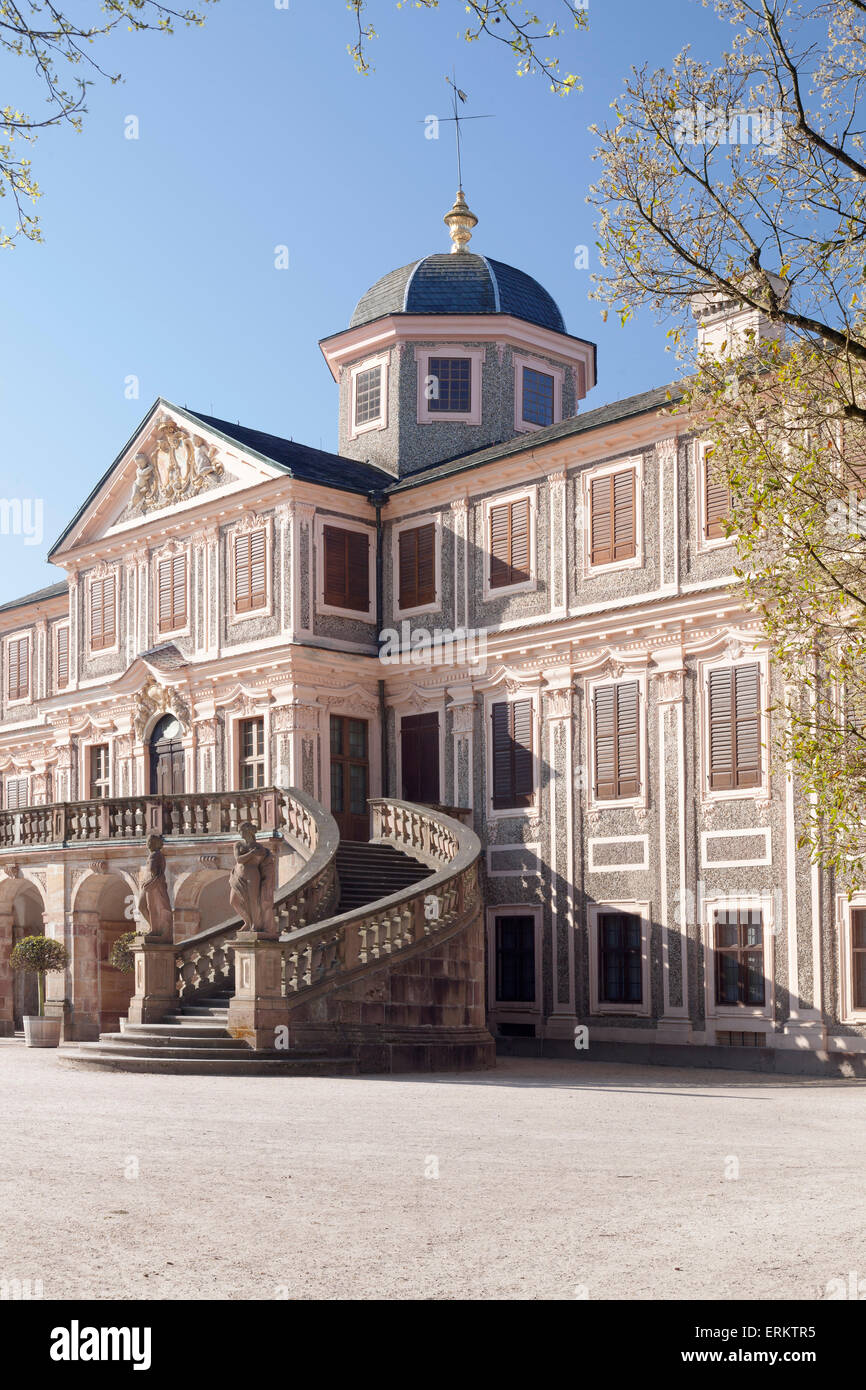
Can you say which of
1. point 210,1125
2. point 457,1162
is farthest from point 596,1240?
point 210,1125

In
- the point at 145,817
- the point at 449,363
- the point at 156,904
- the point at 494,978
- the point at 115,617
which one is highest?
the point at 449,363

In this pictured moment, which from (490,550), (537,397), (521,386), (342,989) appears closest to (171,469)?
(521,386)

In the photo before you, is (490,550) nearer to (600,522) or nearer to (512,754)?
(600,522)

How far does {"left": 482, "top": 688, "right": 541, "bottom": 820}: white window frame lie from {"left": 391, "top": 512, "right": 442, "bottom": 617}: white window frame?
2.47 m

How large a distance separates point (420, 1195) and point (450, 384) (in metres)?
28.8

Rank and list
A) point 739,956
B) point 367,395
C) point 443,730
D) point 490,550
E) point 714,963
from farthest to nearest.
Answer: point 367,395, point 443,730, point 490,550, point 714,963, point 739,956

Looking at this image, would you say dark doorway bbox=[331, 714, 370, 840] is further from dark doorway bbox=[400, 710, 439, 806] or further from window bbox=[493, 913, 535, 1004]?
window bbox=[493, 913, 535, 1004]

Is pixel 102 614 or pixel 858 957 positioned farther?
pixel 102 614

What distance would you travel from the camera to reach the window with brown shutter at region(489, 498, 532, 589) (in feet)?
99.1

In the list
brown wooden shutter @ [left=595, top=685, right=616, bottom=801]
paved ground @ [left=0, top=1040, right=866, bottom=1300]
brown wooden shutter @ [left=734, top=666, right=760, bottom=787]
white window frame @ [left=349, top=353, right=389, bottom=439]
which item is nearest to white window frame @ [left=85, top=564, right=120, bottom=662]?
white window frame @ [left=349, top=353, right=389, bottom=439]

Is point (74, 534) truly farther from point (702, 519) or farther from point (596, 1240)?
point (596, 1240)

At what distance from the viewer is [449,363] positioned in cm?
3691

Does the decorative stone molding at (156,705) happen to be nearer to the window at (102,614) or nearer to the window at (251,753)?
the window at (251,753)

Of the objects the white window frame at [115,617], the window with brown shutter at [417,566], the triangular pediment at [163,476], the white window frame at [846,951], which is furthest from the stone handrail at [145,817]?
the white window frame at [846,951]
